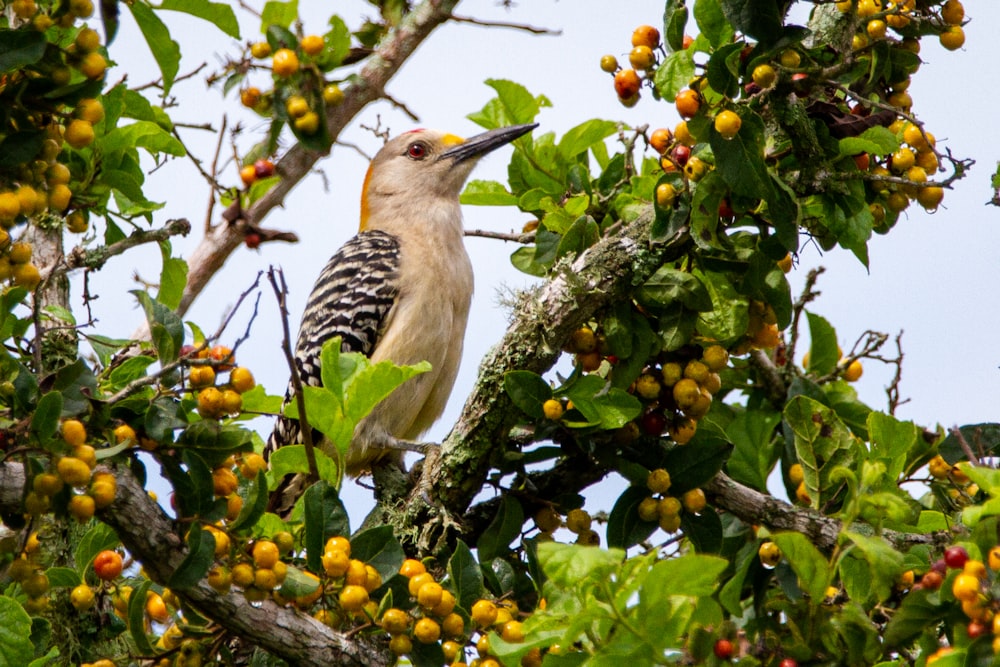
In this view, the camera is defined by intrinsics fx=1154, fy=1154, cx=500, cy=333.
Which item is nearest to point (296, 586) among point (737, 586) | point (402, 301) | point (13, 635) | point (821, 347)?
point (13, 635)

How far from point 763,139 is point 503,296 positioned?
1090 millimetres

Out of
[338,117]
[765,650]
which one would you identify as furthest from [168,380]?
[765,650]

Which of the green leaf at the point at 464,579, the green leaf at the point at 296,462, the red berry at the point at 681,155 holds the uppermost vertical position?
the red berry at the point at 681,155

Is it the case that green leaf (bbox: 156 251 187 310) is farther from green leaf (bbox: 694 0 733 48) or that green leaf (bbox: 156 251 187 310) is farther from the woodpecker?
green leaf (bbox: 694 0 733 48)

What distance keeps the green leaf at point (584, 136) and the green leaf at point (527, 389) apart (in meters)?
1.15

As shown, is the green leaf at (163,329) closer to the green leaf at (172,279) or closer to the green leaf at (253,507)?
the green leaf at (253,507)

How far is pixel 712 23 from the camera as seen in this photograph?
11.1 feet

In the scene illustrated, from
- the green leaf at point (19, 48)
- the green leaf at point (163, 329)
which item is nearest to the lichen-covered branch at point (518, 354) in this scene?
the green leaf at point (163, 329)

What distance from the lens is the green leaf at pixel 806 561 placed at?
273 centimetres

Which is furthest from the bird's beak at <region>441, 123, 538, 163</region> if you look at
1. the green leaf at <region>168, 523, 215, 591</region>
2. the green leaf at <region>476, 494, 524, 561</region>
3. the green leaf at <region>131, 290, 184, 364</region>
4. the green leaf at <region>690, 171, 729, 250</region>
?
the green leaf at <region>168, 523, 215, 591</region>

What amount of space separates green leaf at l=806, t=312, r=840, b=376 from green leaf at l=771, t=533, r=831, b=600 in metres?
1.84

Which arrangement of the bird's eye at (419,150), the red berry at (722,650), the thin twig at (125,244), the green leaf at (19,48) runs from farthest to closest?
the bird's eye at (419,150), the thin twig at (125,244), the red berry at (722,650), the green leaf at (19,48)

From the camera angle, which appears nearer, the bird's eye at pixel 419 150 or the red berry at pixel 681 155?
the red berry at pixel 681 155

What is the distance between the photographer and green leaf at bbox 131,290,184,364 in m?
2.88
